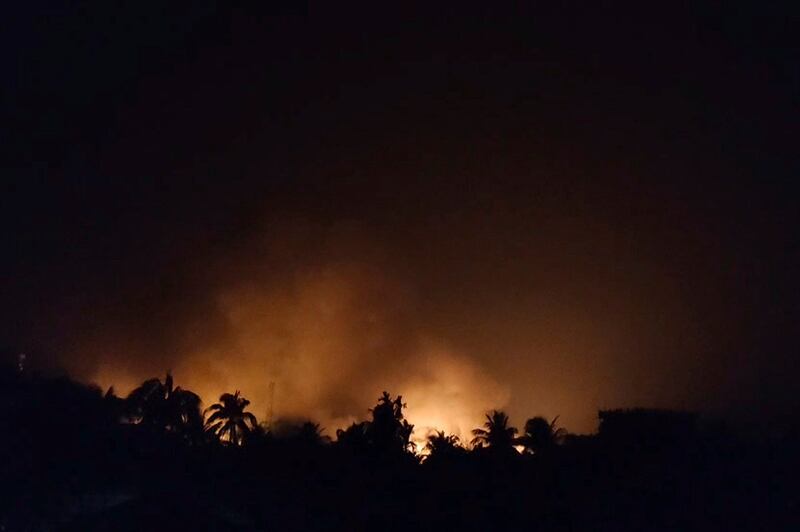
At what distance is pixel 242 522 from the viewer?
160 ft

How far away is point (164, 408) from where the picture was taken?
7469 centimetres

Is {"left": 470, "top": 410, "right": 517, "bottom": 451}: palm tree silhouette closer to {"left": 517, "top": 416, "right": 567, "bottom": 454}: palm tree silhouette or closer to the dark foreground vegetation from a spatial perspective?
{"left": 517, "top": 416, "right": 567, "bottom": 454}: palm tree silhouette

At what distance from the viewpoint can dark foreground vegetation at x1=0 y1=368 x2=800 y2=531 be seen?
158 ft

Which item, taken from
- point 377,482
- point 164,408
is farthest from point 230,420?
point 377,482

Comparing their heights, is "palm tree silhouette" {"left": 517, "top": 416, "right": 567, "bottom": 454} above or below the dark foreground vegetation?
above

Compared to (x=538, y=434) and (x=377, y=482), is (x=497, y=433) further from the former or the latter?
(x=377, y=482)

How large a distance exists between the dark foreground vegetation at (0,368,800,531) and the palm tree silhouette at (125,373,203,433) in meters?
15.1

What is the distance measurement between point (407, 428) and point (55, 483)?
33.1 meters

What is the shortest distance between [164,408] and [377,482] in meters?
26.8

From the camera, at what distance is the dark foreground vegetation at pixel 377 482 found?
4812 cm

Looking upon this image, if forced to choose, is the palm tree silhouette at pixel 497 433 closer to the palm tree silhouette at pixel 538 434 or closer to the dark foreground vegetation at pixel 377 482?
the palm tree silhouette at pixel 538 434

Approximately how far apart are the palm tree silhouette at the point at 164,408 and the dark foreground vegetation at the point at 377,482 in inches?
596

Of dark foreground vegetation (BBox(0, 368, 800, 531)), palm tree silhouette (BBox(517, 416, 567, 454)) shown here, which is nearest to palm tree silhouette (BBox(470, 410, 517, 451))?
palm tree silhouette (BBox(517, 416, 567, 454))

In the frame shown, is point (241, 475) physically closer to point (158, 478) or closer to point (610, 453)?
point (158, 478)
